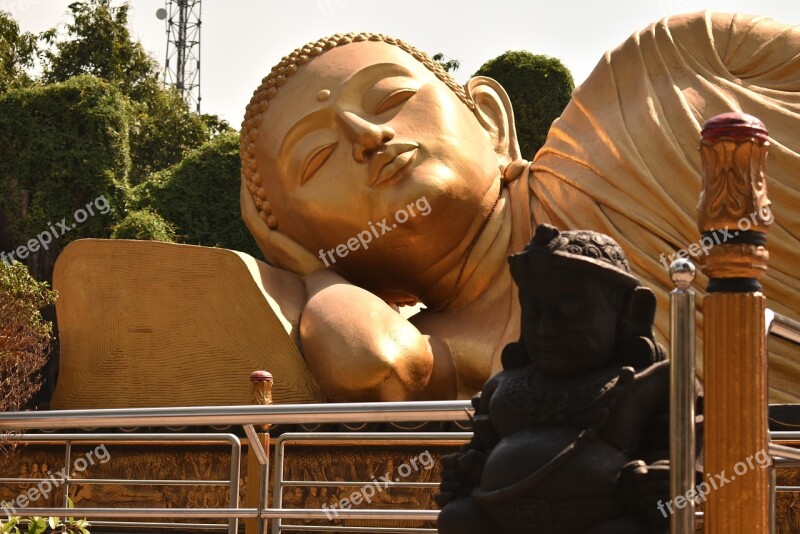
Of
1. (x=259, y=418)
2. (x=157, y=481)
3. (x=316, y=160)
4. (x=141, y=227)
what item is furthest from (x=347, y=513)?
(x=141, y=227)

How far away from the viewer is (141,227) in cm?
1104

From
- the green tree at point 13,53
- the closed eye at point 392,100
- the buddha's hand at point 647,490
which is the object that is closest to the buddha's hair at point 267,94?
the closed eye at point 392,100

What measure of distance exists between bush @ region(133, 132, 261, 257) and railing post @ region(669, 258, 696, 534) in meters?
9.94

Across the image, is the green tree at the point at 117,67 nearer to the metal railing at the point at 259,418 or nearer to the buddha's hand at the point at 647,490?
the metal railing at the point at 259,418

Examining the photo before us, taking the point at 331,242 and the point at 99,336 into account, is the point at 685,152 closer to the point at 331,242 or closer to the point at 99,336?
the point at 331,242

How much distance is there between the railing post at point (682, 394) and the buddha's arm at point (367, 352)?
3.01 meters

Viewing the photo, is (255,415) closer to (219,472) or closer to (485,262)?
(219,472)

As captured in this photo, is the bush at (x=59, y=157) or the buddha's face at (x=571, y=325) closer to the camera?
the buddha's face at (x=571, y=325)

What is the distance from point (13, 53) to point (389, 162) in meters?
10.5

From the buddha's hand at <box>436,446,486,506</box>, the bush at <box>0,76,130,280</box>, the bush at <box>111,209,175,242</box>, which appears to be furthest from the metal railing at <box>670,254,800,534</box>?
the bush at <box>0,76,130,280</box>

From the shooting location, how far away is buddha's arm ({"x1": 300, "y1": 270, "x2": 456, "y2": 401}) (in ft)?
16.5

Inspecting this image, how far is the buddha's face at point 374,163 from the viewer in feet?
18.3

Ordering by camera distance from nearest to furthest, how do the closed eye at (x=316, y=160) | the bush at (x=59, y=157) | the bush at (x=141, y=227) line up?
the closed eye at (x=316, y=160) → the bush at (x=141, y=227) → the bush at (x=59, y=157)

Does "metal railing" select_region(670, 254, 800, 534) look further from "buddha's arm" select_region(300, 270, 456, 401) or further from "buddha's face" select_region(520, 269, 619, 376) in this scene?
"buddha's arm" select_region(300, 270, 456, 401)
